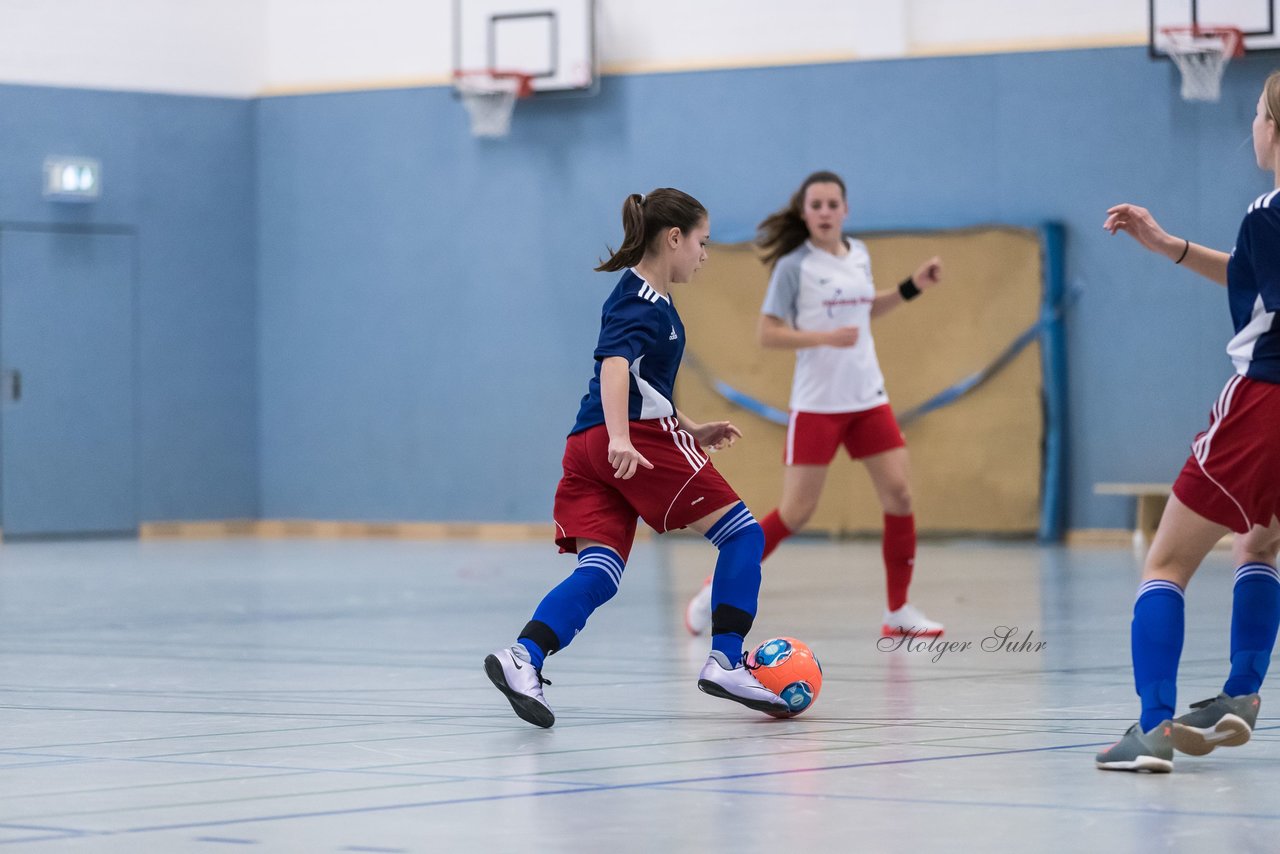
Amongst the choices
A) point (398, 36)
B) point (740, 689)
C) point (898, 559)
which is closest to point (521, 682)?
point (740, 689)

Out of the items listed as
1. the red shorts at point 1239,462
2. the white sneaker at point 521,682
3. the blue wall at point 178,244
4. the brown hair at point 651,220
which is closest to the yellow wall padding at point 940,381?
the blue wall at point 178,244

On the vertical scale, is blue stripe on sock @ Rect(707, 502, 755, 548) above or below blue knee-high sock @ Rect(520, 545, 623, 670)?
above

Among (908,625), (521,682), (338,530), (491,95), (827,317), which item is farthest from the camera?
(338,530)

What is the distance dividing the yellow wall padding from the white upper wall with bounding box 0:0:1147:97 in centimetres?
161

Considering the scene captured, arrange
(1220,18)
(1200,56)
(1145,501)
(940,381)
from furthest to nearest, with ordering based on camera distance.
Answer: (940,381)
(1145,501)
(1200,56)
(1220,18)

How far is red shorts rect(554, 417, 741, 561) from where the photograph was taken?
5609 millimetres

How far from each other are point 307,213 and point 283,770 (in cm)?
1399

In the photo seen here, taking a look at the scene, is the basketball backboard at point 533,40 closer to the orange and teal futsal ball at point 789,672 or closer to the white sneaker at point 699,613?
the white sneaker at point 699,613

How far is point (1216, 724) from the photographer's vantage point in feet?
15.1

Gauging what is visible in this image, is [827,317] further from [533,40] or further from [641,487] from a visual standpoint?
[533,40]

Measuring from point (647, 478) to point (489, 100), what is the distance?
11.9 m

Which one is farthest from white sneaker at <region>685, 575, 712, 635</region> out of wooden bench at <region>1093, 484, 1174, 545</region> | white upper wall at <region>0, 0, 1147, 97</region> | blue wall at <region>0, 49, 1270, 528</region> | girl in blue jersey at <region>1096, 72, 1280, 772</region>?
white upper wall at <region>0, 0, 1147, 97</region>

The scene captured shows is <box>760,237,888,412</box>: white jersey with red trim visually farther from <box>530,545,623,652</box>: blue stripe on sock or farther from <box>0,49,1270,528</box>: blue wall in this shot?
<box>0,49,1270,528</box>: blue wall

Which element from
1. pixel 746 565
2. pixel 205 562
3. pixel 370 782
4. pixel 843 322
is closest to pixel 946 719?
pixel 746 565
